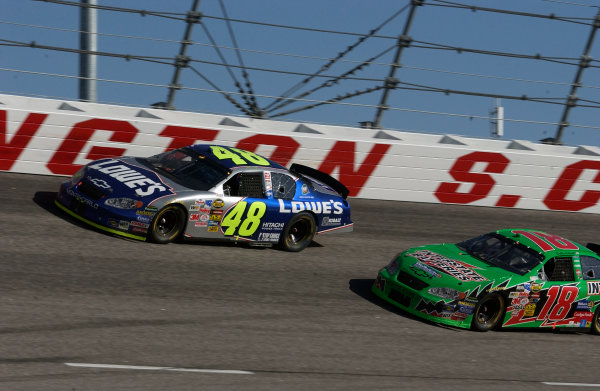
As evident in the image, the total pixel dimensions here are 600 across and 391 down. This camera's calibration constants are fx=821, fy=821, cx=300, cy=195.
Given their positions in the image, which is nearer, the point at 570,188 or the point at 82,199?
the point at 82,199

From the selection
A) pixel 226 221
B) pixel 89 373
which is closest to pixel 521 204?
pixel 226 221

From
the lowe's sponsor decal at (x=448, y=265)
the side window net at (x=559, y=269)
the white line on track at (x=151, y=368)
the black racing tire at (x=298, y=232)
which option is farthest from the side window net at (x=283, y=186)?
the white line on track at (x=151, y=368)

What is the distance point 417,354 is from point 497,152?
888cm

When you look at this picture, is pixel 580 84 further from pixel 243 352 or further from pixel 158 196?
pixel 243 352

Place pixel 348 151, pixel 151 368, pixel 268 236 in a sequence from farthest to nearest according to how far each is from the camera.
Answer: pixel 348 151 → pixel 268 236 → pixel 151 368

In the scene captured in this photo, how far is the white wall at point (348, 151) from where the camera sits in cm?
1383

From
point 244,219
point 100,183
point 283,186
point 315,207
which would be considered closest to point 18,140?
point 100,183

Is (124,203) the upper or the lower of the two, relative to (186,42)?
lower

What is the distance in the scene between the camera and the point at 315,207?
40.1ft

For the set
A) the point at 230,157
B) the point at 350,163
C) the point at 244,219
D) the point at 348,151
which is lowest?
the point at 244,219

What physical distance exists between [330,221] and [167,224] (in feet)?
8.62

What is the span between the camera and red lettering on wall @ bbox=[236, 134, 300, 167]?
1497 cm

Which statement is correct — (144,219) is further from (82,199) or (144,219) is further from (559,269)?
(559,269)

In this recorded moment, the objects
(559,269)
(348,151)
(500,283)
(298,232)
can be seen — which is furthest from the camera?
(348,151)
